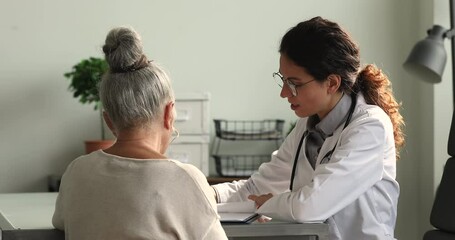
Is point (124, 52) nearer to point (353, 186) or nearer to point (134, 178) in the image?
point (134, 178)

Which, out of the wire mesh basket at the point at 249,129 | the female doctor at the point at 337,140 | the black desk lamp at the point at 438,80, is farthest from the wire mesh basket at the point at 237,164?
the female doctor at the point at 337,140

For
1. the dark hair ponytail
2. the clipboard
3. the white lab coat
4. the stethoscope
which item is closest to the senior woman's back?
the clipboard

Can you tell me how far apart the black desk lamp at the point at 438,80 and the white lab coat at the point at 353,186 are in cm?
40

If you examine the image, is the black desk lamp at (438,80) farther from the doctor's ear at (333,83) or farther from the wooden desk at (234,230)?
the wooden desk at (234,230)

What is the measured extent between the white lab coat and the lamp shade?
63 centimetres

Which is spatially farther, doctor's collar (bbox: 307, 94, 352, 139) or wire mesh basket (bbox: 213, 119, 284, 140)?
wire mesh basket (bbox: 213, 119, 284, 140)

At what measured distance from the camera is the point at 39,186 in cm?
400

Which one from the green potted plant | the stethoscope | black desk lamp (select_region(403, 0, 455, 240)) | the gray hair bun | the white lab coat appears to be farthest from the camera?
the green potted plant

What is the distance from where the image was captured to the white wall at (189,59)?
3.97 metres

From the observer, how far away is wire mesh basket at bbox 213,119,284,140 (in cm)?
395

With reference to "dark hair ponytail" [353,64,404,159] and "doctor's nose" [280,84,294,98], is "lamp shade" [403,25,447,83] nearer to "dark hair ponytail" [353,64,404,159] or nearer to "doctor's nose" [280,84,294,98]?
"dark hair ponytail" [353,64,404,159]

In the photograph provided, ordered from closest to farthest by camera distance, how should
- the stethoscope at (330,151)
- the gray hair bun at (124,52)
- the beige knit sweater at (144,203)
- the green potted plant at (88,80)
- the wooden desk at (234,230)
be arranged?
1. the beige knit sweater at (144,203)
2. the gray hair bun at (124,52)
3. the wooden desk at (234,230)
4. the stethoscope at (330,151)
5. the green potted plant at (88,80)

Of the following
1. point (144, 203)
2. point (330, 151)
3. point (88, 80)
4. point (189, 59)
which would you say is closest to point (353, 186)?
point (330, 151)

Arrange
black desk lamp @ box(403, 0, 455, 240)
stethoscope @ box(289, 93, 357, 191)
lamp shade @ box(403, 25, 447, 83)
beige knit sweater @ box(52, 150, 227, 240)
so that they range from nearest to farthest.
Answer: beige knit sweater @ box(52, 150, 227, 240), stethoscope @ box(289, 93, 357, 191), black desk lamp @ box(403, 0, 455, 240), lamp shade @ box(403, 25, 447, 83)
